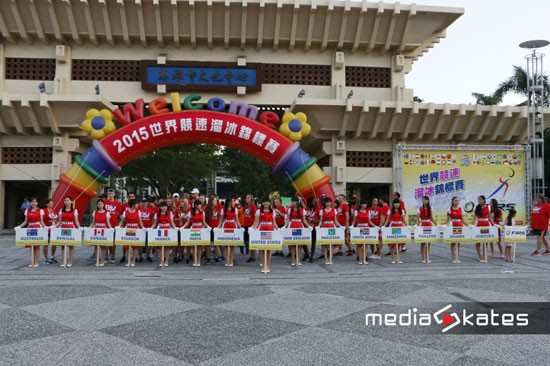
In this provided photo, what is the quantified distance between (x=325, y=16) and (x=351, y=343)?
16.4 meters

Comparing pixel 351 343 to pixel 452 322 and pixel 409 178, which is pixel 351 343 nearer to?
pixel 452 322

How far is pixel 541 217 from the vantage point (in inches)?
476

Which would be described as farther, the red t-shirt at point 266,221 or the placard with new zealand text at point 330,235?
the placard with new zealand text at point 330,235

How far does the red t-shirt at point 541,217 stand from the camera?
1203cm

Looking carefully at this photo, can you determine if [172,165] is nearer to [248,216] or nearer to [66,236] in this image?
[248,216]

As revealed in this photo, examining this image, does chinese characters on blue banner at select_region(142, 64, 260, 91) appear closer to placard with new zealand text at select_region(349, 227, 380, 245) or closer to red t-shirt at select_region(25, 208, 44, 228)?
red t-shirt at select_region(25, 208, 44, 228)

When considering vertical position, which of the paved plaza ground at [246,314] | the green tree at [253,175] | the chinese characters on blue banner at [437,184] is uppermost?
the green tree at [253,175]

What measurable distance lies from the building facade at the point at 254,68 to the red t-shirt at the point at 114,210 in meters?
7.32

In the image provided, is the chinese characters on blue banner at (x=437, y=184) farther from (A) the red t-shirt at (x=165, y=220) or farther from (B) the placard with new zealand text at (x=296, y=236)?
(A) the red t-shirt at (x=165, y=220)

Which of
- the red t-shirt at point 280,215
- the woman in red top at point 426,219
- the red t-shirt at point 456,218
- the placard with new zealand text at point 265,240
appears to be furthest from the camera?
the red t-shirt at point 280,215

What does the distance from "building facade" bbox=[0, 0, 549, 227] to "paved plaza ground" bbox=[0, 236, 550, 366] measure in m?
9.71

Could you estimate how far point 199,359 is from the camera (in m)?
4.07

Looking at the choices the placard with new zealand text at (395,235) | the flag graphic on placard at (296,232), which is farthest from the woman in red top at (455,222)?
the flag graphic on placard at (296,232)

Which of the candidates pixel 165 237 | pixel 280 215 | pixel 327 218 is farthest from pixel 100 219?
pixel 327 218
